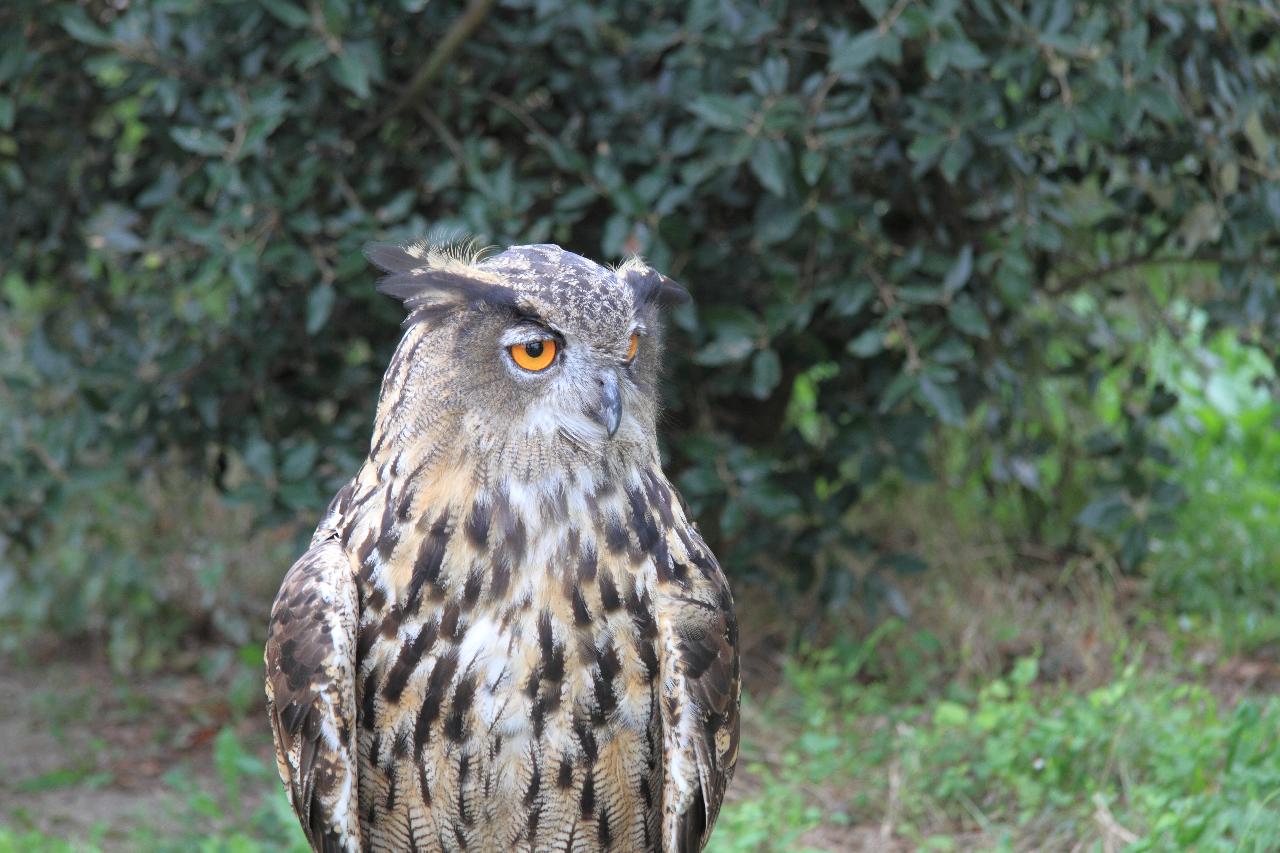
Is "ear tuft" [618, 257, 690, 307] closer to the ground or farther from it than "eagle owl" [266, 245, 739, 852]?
farther from it

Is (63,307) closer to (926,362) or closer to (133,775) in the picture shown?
(133,775)

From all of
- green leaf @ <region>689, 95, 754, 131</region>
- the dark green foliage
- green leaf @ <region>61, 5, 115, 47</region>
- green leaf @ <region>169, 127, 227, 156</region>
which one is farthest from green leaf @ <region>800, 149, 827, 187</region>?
green leaf @ <region>61, 5, 115, 47</region>

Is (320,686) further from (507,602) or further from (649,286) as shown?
(649,286)

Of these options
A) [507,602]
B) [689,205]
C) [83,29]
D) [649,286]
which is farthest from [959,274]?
[83,29]

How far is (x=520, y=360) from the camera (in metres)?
2.49

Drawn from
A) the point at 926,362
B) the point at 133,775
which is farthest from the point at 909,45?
the point at 133,775

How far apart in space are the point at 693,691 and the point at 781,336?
1.98 metres

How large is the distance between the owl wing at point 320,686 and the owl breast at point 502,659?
60 mm

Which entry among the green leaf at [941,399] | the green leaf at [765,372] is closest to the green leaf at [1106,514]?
the green leaf at [941,399]

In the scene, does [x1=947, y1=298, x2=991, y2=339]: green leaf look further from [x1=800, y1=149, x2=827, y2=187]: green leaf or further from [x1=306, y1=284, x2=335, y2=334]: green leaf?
[x1=306, y1=284, x2=335, y2=334]: green leaf

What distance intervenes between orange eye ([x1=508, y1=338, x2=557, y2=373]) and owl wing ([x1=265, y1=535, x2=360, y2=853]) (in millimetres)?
511

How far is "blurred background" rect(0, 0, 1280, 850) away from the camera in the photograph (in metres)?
3.75

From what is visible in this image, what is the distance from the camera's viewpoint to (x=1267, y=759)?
3.51m

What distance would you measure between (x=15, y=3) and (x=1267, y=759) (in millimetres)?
3879
